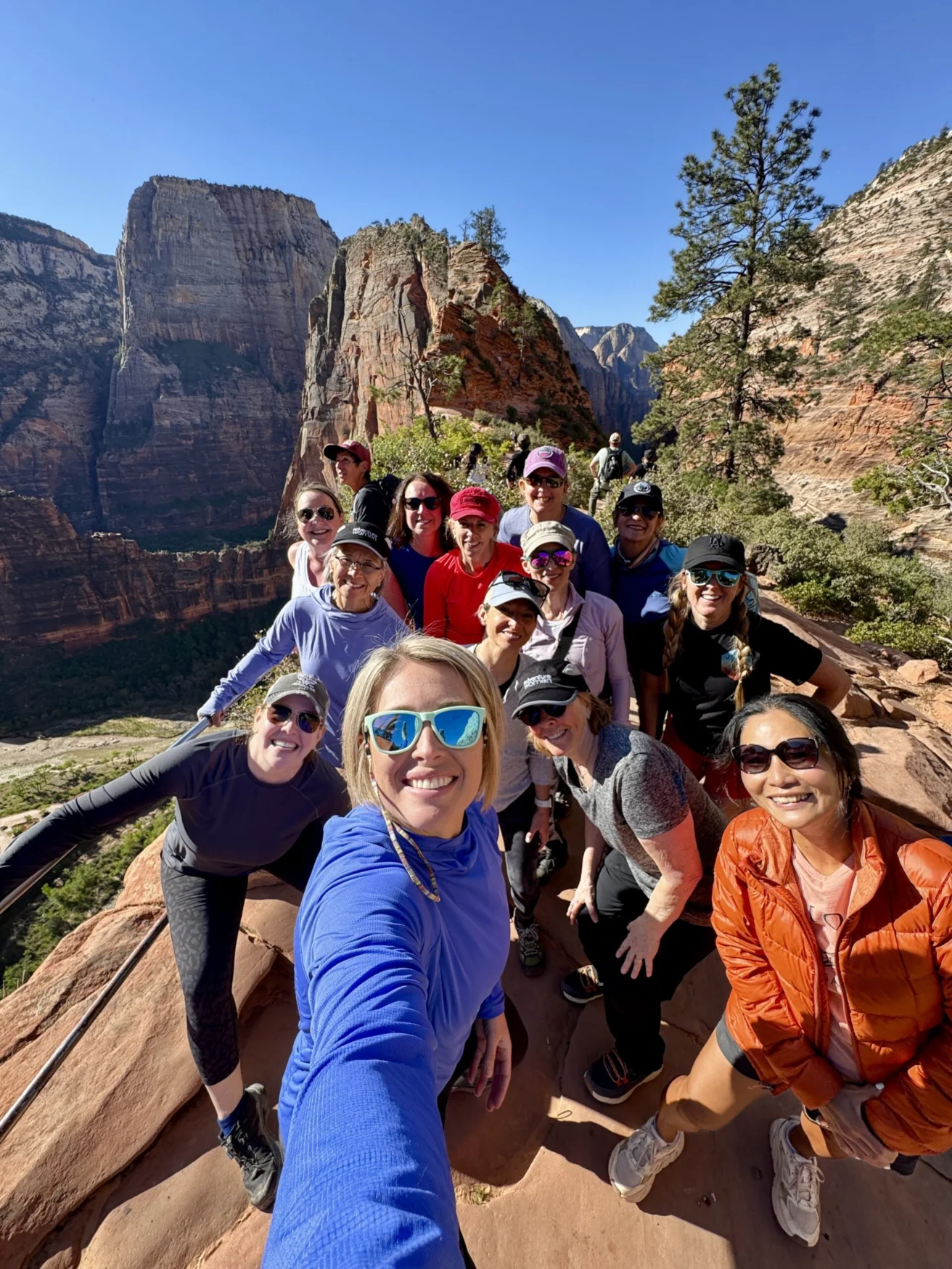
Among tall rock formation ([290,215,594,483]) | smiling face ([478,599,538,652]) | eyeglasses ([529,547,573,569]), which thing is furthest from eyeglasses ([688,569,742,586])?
tall rock formation ([290,215,594,483])

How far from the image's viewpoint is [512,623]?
226 cm

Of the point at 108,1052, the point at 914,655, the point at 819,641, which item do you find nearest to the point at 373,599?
the point at 108,1052

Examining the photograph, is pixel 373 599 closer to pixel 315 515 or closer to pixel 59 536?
pixel 315 515

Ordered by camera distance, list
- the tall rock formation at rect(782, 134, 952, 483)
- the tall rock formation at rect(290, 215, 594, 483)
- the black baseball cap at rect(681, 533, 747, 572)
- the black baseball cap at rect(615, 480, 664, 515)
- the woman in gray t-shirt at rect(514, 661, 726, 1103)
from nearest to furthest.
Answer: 1. the woman in gray t-shirt at rect(514, 661, 726, 1103)
2. the black baseball cap at rect(681, 533, 747, 572)
3. the black baseball cap at rect(615, 480, 664, 515)
4. the tall rock formation at rect(290, 215, 594, 483)
5. the tall rock formation at rect(782, 134, 952, 483)

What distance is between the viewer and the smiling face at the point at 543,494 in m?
3.18

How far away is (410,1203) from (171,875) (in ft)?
6.02

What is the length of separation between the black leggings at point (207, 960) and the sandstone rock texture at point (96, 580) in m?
48.1

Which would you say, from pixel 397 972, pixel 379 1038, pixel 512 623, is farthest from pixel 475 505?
pixel 379 1038

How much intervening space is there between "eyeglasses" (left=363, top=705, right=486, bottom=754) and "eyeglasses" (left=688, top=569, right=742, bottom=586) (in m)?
1.57

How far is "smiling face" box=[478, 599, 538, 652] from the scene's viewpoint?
88.4 inches

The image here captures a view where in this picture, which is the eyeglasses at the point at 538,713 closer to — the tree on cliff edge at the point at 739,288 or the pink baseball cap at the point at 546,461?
the pink baseball cap at the point at 546,461

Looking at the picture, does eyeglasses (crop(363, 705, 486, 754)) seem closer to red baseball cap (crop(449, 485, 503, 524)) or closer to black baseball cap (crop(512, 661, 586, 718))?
black baseball cap (crop(512, 661, 586, 718))

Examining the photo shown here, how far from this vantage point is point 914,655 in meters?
8.72

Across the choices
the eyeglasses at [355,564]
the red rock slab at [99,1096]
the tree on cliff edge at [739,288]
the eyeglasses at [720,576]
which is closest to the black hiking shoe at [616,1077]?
the red rock slab at [99,1096]
